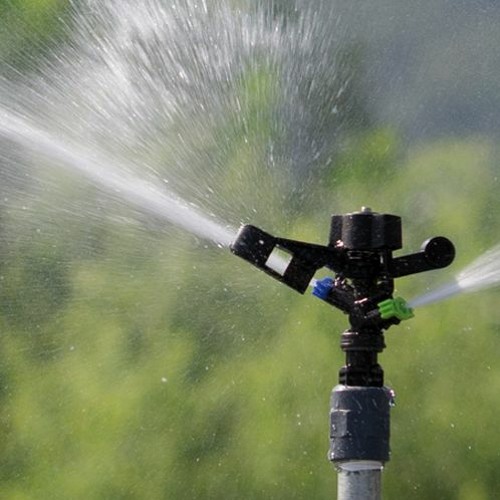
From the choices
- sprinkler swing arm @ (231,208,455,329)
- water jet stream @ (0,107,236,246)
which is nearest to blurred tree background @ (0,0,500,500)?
water jet stream @ (0,107,236,246)

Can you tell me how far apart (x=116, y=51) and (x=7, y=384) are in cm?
184

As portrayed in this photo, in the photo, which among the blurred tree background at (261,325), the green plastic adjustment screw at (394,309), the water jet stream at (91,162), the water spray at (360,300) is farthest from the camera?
the blurred tree background at (261,325)

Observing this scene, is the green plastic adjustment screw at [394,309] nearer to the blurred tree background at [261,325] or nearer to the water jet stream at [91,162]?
the water jet stream at [91,162]

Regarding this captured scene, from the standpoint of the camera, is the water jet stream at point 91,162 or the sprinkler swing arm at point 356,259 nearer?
the sprinkler swing arm at point 356,259

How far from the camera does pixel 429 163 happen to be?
6.58 m

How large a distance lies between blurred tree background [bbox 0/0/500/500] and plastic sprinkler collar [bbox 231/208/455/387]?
364 centimetres

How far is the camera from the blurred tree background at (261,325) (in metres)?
6.33

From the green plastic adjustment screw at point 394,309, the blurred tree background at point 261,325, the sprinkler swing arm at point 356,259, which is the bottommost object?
the green plastic adjustment screw at point 394,309

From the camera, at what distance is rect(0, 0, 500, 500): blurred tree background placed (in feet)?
20.8

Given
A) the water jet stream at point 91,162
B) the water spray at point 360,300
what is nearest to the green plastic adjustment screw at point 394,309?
the water spray at point 360,300

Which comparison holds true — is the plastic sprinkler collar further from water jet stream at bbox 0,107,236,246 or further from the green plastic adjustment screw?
water jet stream at bbox 0,107,236,246

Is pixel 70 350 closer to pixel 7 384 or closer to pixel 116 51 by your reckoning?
pixel 7 384

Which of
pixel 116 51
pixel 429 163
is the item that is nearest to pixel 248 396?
pixel 429 163

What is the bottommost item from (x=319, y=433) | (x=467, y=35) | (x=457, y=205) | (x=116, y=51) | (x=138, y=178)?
(x=319, y=433)
